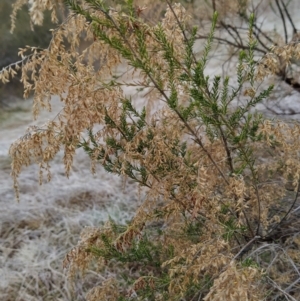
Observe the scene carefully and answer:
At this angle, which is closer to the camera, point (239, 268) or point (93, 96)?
point (239, 268)

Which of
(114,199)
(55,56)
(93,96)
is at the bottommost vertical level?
(114,199)

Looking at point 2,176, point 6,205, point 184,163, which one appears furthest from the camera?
point 2,176

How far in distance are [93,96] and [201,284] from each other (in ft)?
3.19

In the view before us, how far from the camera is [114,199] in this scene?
367cm

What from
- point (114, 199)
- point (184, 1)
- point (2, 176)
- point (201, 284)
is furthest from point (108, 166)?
point (184, 1)

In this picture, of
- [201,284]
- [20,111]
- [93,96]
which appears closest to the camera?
[93,96]

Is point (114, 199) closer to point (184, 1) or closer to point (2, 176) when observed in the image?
point (2, 176)

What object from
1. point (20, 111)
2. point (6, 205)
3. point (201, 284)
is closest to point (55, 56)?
point (201, 284)

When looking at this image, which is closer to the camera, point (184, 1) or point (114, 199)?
point (114, 199)

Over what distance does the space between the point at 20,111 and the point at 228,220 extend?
454cm

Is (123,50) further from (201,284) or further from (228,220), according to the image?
(201,284)

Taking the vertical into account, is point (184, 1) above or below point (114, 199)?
above

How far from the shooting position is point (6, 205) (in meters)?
3.50

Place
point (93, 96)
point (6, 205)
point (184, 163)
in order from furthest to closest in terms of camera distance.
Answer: point (6, 205), point (184, 163), point (93, 96)
